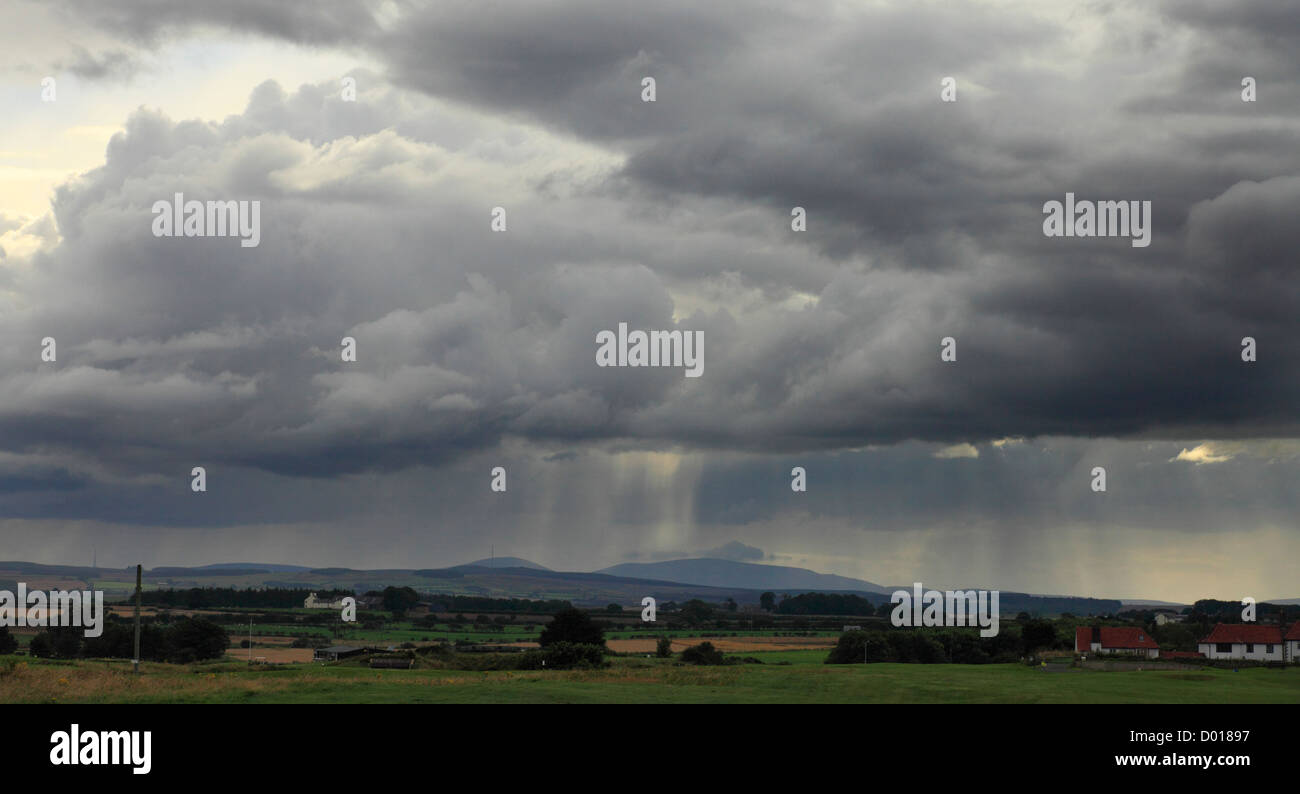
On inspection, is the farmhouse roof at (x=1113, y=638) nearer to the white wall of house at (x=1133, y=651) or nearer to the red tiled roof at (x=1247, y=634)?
the white wall of house at (x=1133, y=651)

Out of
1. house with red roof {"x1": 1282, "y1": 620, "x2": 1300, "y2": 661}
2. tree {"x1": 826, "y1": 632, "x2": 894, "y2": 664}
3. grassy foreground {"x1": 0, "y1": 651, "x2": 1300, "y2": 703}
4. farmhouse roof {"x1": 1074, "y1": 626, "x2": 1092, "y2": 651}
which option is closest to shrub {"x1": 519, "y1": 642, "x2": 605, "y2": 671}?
grassy foreground {"x1": 0, "y1": 651, "x2": 1300, "y2": 703}

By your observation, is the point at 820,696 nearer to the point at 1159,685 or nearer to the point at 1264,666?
the point at 1159,685

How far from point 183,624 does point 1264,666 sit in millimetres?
120615

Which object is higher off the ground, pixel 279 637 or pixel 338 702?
pixel 338 702

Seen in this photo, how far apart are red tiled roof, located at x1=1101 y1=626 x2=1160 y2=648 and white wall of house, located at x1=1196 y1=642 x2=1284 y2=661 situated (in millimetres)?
5635

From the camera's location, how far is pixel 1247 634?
405 feet

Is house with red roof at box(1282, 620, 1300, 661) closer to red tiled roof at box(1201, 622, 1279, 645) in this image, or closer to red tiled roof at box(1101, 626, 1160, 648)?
red tiled roof at box(1201, 622, 1279, 645)

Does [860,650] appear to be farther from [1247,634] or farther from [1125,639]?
[1247,634]

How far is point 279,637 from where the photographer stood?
19600cm

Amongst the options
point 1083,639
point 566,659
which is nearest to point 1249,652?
point 1083,639

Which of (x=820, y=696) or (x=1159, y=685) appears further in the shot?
(x=1159, y=685)
